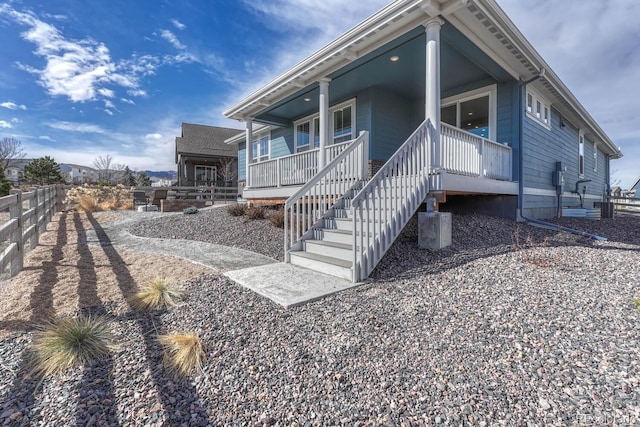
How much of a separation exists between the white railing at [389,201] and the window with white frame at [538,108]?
4.79m

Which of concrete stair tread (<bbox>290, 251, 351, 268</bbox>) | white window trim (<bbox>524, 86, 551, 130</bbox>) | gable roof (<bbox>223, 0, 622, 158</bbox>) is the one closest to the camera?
concrete stair tread (<bbox>290, 251, 351, 268</bbox>)

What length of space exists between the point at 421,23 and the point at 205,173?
20.7 metres

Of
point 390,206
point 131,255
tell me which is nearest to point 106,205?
point 131,255

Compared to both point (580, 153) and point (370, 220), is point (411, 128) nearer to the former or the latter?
point (370, 220)

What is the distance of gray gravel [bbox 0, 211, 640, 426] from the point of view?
177 centimetres

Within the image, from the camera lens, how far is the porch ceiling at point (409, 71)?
6.00 m

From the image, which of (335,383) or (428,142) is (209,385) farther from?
(428,142)

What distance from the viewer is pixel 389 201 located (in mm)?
4398

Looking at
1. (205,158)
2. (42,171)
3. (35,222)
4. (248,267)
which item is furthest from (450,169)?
(42,171)

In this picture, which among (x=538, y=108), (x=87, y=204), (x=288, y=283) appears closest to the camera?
(x=288, y=283)

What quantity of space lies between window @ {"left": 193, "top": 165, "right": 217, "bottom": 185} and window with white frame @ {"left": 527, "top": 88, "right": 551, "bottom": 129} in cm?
2005

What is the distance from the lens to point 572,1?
24.2 ft

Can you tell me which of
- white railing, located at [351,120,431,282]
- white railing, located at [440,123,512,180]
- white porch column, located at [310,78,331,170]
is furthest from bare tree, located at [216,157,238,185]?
white railing, located at [351,120,431,282]

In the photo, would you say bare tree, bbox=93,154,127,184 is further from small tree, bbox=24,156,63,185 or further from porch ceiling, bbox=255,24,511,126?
porch ceiling, bbox=255,24,511,126
